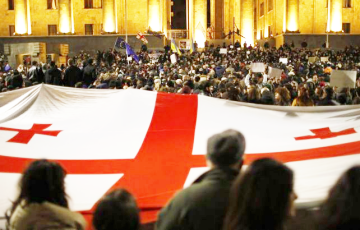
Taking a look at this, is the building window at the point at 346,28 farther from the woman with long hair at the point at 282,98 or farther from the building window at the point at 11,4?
the woman with long hair at the point at 282,98

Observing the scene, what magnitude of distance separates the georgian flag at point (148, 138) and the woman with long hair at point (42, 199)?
122 centimetres

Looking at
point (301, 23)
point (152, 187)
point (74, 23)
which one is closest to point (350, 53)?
point (301, 23)

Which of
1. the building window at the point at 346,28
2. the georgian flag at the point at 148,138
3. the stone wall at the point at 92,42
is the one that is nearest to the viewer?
the georgian flag at the point at 148,138

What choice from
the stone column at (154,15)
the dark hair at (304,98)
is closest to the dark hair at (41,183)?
the dark hair at (304,98)

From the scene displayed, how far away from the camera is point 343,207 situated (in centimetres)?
269

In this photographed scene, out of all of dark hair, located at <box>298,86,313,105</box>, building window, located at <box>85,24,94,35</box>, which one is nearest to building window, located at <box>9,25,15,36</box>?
building window, located at <box>85,24,94,35</box>

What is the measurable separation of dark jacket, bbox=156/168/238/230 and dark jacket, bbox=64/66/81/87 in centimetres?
1434

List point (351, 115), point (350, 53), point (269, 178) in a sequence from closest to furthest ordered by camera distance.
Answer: point (269, 178)
point (351, 115)
point (350, 53)

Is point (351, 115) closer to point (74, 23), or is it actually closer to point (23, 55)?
point (23, 55)

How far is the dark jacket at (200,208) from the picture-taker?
135 inches

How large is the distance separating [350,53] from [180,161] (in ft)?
115

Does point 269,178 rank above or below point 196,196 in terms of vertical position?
above

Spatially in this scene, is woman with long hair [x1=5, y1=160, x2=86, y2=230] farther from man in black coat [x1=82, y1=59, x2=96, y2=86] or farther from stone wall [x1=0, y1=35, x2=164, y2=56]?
stone wall [x1=0, y1=35, x2=164, y2=56]

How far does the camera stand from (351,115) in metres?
7.00
